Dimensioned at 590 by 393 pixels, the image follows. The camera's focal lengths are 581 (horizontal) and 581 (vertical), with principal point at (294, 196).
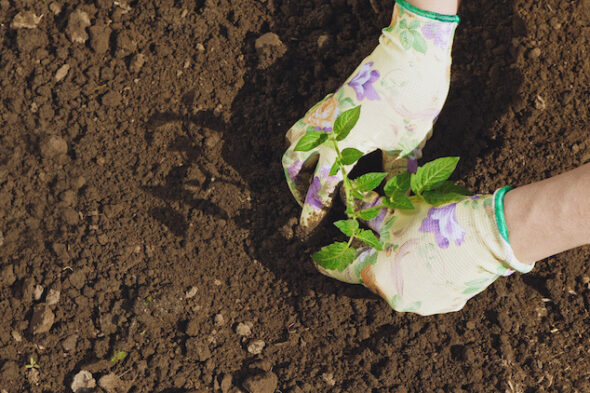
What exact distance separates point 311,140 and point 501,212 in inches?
25.0

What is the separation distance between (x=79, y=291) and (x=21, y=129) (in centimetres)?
70

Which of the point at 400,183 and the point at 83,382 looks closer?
the point at 400,183

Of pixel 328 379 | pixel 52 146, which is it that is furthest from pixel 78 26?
pixel 328 379

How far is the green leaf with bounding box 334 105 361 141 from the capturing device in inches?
71.7

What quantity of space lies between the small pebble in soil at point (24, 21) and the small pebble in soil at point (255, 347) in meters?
1.57

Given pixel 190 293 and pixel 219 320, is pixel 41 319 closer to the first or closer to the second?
pixel 190 293

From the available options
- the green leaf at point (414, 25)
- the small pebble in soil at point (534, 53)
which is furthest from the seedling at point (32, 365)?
the small pebble in soil at point (534, 53)

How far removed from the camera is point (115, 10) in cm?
244

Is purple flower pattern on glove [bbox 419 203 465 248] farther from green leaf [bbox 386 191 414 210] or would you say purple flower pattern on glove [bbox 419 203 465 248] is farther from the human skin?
the human skin

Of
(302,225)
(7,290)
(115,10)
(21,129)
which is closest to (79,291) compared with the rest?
(7,290)

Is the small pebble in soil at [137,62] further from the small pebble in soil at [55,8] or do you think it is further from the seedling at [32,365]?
the seedling at [32,365]

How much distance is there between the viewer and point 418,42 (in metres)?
2.05

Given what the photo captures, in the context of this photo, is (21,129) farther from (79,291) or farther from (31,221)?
(79,291)

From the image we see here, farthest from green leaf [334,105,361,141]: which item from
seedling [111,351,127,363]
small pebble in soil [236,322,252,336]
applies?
seedling [111,351,127,363]
